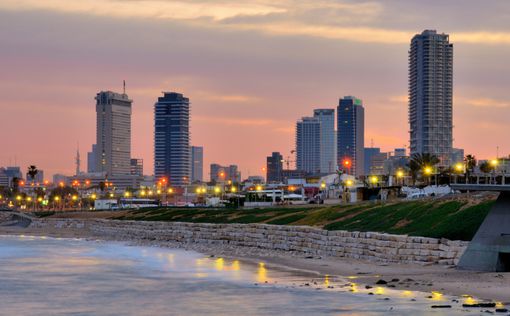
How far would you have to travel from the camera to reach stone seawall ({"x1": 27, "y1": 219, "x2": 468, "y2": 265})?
43.5 metres

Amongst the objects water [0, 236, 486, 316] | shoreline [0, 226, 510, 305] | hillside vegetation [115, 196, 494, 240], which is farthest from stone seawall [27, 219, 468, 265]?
water [0, 236, 486, 316]

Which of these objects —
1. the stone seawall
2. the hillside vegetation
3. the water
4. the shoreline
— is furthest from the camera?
the hillside vegetation

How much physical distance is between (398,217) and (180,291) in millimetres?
17783

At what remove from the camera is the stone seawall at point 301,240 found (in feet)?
143

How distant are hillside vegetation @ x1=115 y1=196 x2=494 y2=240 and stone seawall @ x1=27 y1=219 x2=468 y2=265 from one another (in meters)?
0.95

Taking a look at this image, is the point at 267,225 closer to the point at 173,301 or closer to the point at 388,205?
Result: the point at 388,205

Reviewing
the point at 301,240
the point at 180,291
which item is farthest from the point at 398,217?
the point at 180,291

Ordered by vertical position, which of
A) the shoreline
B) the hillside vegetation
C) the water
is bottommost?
the water

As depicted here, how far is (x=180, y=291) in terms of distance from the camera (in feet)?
129

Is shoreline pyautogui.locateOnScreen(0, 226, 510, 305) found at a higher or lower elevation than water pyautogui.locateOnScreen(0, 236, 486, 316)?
higher

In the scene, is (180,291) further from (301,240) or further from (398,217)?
(301,240)

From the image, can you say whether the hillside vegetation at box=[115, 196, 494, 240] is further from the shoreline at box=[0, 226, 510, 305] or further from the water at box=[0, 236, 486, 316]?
the water at box=[0, 236, 486, 316]

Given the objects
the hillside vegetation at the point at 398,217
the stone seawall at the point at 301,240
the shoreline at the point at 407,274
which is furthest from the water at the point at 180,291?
the hillside vegetation at the point at 398,217

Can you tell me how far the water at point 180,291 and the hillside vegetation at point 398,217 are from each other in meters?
6.99
